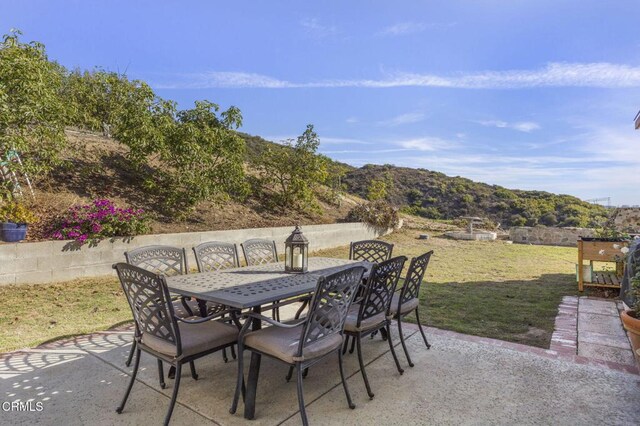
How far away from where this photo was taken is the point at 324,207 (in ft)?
38.7

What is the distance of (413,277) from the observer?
9.73 feet

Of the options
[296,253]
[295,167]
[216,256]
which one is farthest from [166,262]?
[295,167]

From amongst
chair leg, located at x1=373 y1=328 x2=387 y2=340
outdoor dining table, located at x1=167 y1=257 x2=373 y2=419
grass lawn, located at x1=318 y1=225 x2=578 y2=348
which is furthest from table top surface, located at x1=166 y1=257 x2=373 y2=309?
grass lawn, located at x1=318 y1=225 x2=578 y2=348

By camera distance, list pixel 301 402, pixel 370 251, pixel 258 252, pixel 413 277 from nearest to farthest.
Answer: pixel 301 402 → pixel 413 277 → pixel 258 252 → pixel 370 251

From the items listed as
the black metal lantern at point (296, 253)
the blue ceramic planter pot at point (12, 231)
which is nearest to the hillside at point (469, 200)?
the blue ceramic planter pot at point (12, 231)

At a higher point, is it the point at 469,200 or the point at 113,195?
the point at 469,200

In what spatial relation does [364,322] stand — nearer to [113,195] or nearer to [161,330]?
[161,330]

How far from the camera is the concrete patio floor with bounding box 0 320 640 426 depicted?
6.78ft

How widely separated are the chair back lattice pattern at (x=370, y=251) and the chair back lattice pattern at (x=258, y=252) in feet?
3.24

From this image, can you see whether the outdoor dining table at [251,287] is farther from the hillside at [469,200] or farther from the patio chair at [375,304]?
the hillside at [469,200]

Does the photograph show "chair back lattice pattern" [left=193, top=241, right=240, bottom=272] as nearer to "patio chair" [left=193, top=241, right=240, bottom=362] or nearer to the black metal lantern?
"patio chair" [left=193, top=241, right=240, bottom=362]

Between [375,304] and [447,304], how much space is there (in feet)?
8.53

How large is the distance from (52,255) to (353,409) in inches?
206

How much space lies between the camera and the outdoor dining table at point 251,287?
2107mm
